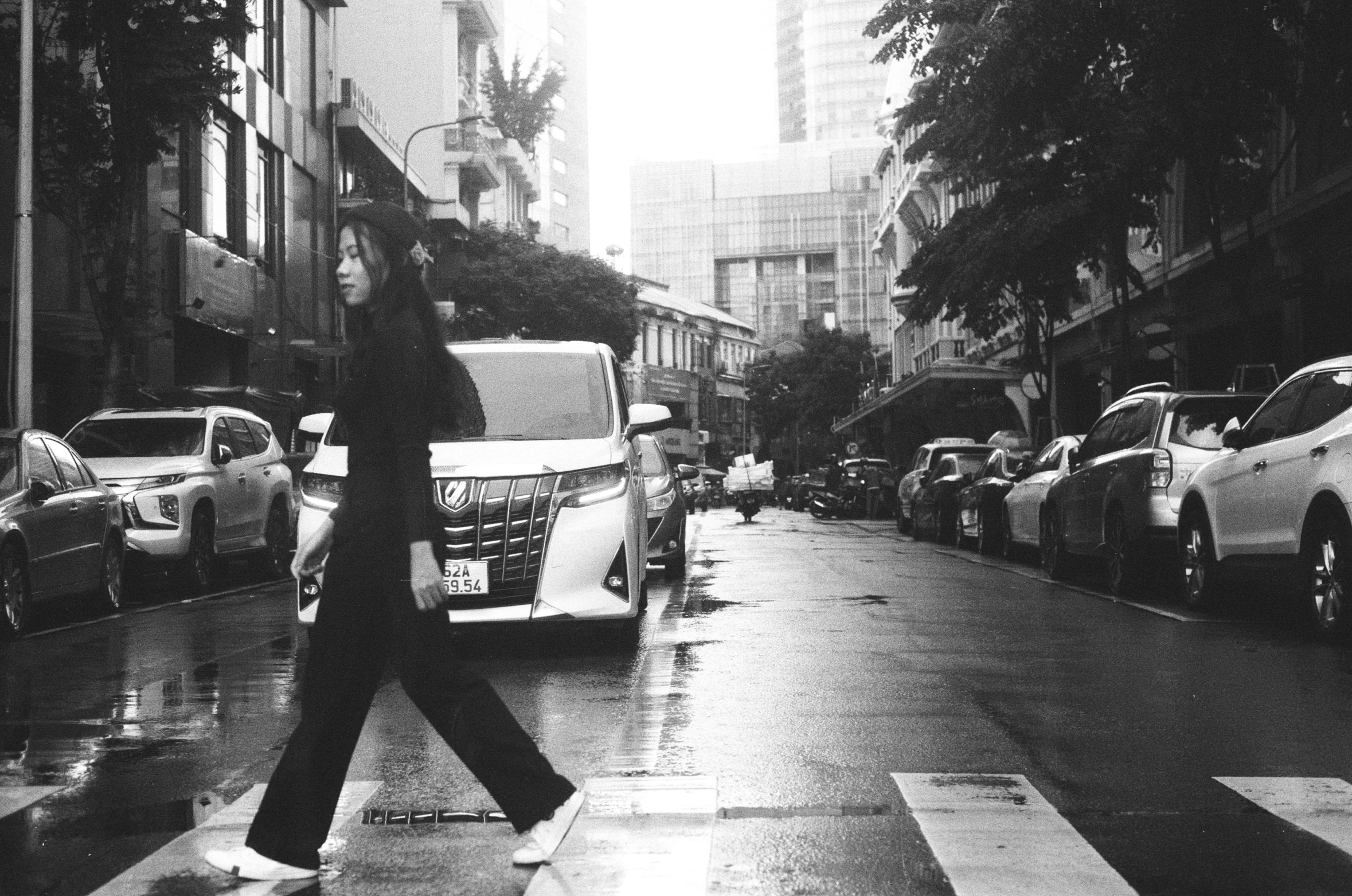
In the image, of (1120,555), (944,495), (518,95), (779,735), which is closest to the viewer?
(779,735)

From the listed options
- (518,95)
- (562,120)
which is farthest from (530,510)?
(562,120)

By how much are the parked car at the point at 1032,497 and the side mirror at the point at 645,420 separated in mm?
7139

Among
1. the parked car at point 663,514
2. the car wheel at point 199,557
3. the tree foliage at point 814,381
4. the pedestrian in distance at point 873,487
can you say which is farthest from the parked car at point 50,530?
the tree foliage at point 814,381

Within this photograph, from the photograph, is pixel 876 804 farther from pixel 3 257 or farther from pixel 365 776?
pixel 3 257

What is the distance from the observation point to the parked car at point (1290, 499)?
10008 millimetres

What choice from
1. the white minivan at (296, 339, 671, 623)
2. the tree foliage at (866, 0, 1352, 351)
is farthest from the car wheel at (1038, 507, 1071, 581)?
the white minivan at (296, 339, 671, 623)

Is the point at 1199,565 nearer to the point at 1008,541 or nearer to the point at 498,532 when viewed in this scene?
the point at 498,532

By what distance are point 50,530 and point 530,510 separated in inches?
197

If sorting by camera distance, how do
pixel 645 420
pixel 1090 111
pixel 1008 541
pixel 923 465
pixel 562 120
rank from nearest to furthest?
pixel 645 420 → pixel 1008 541 → pixel 1090 111 → pixel 923 465 → pixel 562 120

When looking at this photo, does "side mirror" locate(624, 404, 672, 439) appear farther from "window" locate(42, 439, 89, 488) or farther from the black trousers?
the black trousers

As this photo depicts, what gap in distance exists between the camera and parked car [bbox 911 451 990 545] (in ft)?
86.5

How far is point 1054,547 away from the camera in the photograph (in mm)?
16641

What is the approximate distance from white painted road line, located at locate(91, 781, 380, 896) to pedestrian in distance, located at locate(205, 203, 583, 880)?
0.05m

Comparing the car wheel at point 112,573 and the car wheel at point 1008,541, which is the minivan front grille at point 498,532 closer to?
the car wheel at point 112,573
